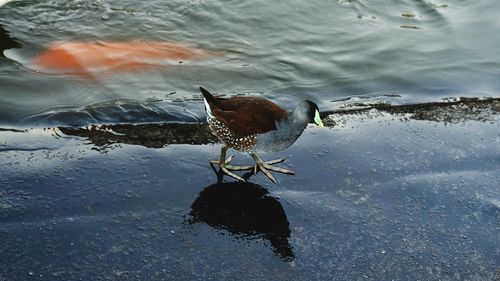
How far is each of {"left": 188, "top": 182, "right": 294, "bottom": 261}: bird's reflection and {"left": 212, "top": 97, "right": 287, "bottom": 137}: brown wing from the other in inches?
17.2

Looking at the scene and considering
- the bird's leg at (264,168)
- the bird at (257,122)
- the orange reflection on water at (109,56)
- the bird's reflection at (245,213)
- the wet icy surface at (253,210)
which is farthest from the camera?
the orange reflection on water at (109,56)

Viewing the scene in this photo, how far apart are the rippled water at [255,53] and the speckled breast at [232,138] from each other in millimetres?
1258

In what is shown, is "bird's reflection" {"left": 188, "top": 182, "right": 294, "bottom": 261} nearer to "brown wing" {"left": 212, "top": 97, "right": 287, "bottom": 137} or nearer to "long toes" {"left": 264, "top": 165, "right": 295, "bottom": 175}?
"long toes" {"left": 264, "top": 165, "right": 295, "bottom": 175}

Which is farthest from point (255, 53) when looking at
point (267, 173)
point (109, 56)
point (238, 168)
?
point (267, 173)

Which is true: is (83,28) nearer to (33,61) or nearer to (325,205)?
(33,61)

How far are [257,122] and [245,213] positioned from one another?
0.70 metres

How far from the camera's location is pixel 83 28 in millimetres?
8680

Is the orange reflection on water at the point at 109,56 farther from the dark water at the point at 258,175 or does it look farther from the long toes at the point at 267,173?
the long toes at the point at 267,173


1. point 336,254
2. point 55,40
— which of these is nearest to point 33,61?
point 55,40

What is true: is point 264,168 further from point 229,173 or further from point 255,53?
point 255,53

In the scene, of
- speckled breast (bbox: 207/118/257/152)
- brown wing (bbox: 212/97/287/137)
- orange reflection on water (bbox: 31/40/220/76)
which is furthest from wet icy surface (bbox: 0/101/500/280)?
orange reflection on water (bbox: 31/40/220/76)

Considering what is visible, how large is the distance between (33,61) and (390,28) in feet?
15.8

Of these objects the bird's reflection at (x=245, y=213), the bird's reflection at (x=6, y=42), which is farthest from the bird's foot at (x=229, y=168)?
the bird's reflection at (x=6, y=42)

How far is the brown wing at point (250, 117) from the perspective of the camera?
187 inches
